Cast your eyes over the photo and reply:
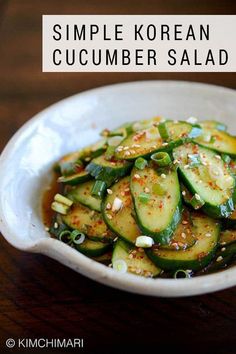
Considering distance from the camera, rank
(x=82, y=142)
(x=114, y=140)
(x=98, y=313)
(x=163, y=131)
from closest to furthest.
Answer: (x=98, y=313) < (x=163, y=131) < (x=114, y=140) < (x=82, y=142)

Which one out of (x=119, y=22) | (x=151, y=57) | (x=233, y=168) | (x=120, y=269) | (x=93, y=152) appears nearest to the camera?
(x=120, y=269)

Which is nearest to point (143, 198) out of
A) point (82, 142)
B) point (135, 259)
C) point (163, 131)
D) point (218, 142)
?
point (135, 259)

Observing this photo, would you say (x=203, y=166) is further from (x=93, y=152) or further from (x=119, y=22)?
(x=119, y=22)

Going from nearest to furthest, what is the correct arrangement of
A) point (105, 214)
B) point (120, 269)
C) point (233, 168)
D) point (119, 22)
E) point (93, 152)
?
point (120, 269) → point (105, 214) → point (233, 168) → point (93, 152) → point (119, 22)

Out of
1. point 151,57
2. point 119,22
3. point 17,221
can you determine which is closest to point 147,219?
point 17,221

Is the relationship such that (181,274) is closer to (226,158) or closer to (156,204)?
(156,204)

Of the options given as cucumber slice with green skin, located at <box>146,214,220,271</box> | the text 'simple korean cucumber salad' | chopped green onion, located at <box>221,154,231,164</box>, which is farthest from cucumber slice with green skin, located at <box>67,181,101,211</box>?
chopped green onion, located at <box>221,154,231,164</box>

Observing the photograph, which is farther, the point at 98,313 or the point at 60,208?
the point at 60,208
